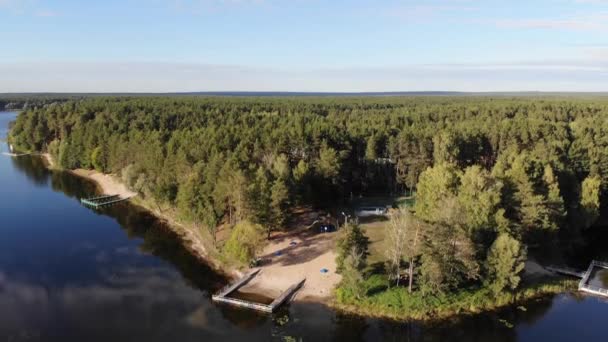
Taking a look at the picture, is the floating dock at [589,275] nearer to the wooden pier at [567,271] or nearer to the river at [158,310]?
the wooden pier at [567,271]

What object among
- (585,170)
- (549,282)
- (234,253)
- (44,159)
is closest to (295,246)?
(234,253)

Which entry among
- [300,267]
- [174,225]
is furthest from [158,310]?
[174,225]

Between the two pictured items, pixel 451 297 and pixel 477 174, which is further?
pixel 477 174

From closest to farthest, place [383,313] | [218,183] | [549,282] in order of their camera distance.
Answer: [383,313] < [549,282] < [218,183]

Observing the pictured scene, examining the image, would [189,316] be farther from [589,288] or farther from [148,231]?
[589,288]

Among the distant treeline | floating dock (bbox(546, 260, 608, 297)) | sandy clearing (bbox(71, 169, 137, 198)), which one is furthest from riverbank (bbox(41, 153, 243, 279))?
floating dock (bbox(546, 260, 608, 297))

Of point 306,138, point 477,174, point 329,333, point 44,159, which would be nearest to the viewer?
point 329,333

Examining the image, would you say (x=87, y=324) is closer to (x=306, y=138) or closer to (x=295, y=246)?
(x=295, y=246)
